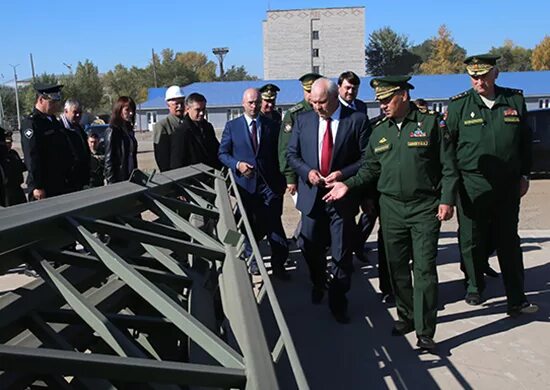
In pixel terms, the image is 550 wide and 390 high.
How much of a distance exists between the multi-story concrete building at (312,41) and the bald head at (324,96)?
6949 cm

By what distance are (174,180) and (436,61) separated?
84636mm

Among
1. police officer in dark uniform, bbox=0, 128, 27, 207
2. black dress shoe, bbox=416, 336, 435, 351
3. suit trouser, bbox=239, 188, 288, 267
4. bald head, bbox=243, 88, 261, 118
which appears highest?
bald head, bbox=243, 88, 261, 118

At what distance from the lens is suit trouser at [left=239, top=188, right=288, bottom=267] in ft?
19.4

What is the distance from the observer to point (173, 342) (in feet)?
10.1

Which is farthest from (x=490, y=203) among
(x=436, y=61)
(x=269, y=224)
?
(x=436, y=61)

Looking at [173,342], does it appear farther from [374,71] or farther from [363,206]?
[374,71]

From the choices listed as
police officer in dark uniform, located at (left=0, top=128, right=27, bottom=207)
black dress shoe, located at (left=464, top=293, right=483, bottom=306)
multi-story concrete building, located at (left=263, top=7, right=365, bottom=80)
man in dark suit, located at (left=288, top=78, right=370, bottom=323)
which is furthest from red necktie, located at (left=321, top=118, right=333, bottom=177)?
multi-story concrete building, located at (left=263, top=7, right=365, bottom=80)

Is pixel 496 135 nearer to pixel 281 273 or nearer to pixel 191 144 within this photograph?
pixel 281 273

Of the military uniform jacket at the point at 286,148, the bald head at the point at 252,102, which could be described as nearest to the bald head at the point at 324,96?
the military uniform jacket at the point at 286,148

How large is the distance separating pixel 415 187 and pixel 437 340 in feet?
3.70

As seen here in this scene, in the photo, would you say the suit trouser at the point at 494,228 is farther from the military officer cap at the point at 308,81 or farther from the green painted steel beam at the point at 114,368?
the green painted steel beam at the point at 114,368

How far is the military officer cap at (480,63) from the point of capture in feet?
14.8

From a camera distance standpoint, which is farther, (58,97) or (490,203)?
(58,97)

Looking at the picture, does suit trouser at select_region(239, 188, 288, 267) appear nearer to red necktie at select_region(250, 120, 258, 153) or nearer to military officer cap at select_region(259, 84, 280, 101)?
red necktie at select_region(250, 120, 258, 153)
